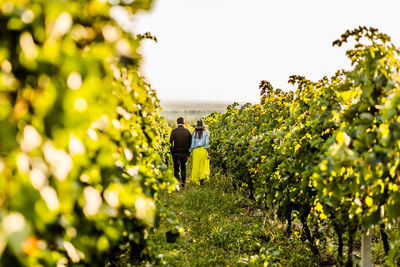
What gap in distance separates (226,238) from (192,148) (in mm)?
4629

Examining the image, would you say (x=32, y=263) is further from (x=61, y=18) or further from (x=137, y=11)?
(x=137, y=11)

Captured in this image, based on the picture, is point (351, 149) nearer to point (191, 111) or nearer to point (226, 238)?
point (226, 238)

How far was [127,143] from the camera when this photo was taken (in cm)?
199

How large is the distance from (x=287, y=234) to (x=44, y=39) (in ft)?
14.6

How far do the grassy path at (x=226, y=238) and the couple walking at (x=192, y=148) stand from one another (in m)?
A: 1.94

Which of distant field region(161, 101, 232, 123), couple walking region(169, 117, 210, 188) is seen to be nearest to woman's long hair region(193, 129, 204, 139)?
couple walking region(169, 117, 210, 188)

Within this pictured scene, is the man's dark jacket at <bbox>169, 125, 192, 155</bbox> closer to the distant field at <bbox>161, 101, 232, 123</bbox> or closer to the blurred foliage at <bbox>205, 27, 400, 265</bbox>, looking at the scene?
the blurred foliage at <bbox>205, 27, 400, 265</bbox>

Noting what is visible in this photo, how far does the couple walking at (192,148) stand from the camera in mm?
8938

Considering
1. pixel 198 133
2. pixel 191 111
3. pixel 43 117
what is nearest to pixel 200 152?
pixel 198 133

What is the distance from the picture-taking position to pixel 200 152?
29.6 feet

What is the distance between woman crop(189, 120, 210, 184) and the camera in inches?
354

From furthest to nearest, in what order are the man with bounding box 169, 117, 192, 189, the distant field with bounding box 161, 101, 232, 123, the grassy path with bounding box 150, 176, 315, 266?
1. the distant field with bounding box 161, 101, 232, 123
2. the man with bounding box 169, 117, 192, 189
3. the grassy path with bounding box 150, 176, 315, 266

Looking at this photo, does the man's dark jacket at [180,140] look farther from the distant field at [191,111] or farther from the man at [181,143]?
the distant field at [191,111]

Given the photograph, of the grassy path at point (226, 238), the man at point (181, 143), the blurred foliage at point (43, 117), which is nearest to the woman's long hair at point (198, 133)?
the man at point (181, 143)
